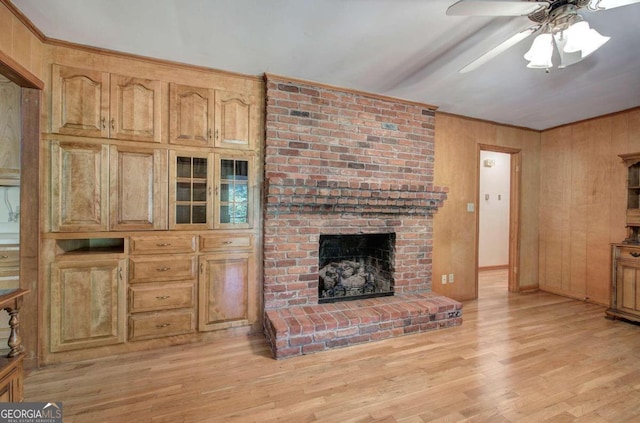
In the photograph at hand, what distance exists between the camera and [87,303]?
2.29m

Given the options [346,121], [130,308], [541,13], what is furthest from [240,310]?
[541,13]

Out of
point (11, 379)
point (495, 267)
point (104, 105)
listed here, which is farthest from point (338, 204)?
point (495, 267)

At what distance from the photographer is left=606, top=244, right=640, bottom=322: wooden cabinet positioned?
304 centimetres

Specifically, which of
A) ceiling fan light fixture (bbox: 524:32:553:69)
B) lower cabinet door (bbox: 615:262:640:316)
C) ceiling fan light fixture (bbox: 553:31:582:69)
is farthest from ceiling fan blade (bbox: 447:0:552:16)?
lower cabinet door (bbox: 615:262:640:316)

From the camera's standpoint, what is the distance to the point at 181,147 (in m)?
2.53

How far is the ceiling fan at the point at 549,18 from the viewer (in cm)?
136

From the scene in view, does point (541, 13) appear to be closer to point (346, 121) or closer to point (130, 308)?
point (346, 121)

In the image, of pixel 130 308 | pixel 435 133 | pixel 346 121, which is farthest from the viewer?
pixel 435 133

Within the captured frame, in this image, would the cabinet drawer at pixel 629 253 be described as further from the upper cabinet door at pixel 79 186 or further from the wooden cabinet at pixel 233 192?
the upper cabinet door at pixel 79 186

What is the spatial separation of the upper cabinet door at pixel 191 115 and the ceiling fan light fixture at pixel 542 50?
2531 mm

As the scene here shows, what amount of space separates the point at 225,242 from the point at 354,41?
2081 millimetres

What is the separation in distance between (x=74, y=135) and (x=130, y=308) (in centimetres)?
152

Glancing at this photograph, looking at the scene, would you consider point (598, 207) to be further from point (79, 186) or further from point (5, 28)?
point (5, 28)

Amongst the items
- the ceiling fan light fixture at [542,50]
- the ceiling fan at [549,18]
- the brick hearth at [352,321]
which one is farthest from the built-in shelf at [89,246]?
the ceiling fan light fixture at [542,50]
